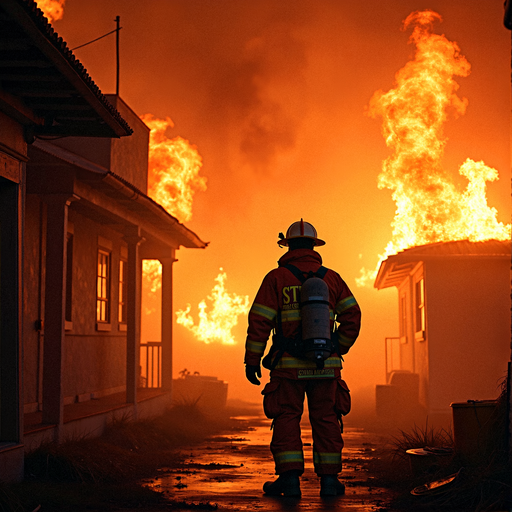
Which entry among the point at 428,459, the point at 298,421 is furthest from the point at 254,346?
the point at 428,459

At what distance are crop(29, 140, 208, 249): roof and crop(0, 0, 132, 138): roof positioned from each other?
90 centimetres

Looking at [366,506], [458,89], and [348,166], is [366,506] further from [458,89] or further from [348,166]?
[348,166]

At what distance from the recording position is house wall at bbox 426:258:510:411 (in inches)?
687

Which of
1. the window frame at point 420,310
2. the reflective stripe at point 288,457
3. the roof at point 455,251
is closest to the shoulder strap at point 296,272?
the reflective stripe at point 288,457

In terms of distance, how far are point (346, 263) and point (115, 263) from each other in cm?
2720

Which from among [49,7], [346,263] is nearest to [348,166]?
[346,263]

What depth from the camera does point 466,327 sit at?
17.5 metres

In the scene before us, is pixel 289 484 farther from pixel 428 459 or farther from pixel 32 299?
pixel 32 299

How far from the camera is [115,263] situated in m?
16.3

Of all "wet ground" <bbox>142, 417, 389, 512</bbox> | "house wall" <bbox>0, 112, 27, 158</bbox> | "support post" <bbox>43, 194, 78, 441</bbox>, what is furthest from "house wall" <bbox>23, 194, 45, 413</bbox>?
"house wall" <bbox>0, 112, 27, 158</bbox>

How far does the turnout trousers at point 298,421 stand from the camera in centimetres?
670

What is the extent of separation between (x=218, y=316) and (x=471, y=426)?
33.1 meters

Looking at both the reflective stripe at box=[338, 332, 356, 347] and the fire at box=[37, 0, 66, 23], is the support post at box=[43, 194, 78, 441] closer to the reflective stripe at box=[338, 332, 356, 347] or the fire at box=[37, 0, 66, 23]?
the reflective stripe at box=[338, 332, 356, 347]

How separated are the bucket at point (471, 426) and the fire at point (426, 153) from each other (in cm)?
1510
